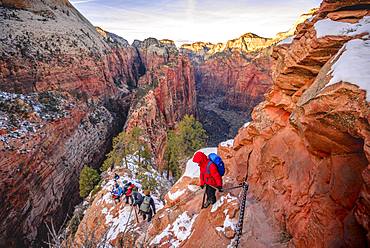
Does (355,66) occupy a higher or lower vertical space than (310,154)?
higher

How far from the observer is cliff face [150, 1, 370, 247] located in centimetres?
500

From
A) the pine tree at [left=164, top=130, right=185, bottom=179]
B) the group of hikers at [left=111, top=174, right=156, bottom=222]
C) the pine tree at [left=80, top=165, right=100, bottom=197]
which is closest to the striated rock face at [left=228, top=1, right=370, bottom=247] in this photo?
the group of hikers at [left=111, top=174, right=156, bottom=222]

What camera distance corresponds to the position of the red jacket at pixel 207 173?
8.71 m

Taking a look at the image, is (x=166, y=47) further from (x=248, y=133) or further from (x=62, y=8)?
(x=248, y=133)

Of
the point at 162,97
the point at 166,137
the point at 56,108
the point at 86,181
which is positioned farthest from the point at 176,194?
the point at 162,97

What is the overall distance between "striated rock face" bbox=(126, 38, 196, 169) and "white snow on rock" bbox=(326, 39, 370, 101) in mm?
33718

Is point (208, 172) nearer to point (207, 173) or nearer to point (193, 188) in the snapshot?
point (207, 173)

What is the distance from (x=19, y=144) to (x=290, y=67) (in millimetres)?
26659

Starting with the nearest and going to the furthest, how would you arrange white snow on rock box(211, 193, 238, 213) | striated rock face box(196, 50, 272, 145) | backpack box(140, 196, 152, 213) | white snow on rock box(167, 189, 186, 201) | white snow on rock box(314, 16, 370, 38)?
1. white snow on rock box(314, 16, 370, 38)
2. white snow on rock box(211, 193, 238, 213)
3. white snow on rock box(167, 189, 186, 201)
4. backpack box(140, 196, 152, 213)
5. striated rock face box(196, 50, 272, 145)

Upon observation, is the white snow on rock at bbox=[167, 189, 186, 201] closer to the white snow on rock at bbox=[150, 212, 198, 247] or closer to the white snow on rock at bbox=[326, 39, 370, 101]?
the white snow on rock at bbox=[150, 212, 198, 247]

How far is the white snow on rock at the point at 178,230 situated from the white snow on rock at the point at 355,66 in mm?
7631

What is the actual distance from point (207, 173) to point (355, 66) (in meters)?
5.62

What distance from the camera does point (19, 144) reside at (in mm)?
24766

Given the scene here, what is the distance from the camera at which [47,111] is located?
1241 inches
